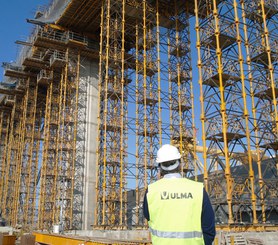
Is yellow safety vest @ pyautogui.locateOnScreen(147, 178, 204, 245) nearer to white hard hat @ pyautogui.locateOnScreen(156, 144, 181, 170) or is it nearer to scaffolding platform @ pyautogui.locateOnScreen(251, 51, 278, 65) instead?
white hard hat @ pyautogui.locateOnScreen(156, 144, 181, 170)

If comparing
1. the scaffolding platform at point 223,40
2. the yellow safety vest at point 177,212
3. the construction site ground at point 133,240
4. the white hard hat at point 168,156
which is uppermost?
the scaffolding platform at point 223,40

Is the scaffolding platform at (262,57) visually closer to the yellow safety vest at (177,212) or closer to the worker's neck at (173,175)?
the worker's neck at (173,175)

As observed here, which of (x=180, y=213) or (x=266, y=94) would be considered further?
(x=266, y=94)

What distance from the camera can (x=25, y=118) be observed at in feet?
140

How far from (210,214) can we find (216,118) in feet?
51.2

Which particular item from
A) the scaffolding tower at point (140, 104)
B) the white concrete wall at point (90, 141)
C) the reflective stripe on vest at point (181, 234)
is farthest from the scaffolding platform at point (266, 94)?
the reflective stripe on vest at point (181, 234)

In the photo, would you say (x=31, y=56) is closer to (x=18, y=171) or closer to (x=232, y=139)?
(x=18, y=171)

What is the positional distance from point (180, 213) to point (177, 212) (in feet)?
0.08

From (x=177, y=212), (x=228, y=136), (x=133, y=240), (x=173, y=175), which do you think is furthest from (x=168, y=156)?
(x=228, y=136)

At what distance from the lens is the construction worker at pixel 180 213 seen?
2.81 m

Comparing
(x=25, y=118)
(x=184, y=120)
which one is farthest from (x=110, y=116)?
(x=25, y=118)

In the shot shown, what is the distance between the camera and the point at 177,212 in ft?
9.40

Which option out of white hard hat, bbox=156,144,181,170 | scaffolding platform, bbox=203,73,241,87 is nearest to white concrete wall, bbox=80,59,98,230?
scaffolding platform, bbox=203,73,241,87

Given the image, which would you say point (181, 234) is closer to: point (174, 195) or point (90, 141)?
point (174, 195)
